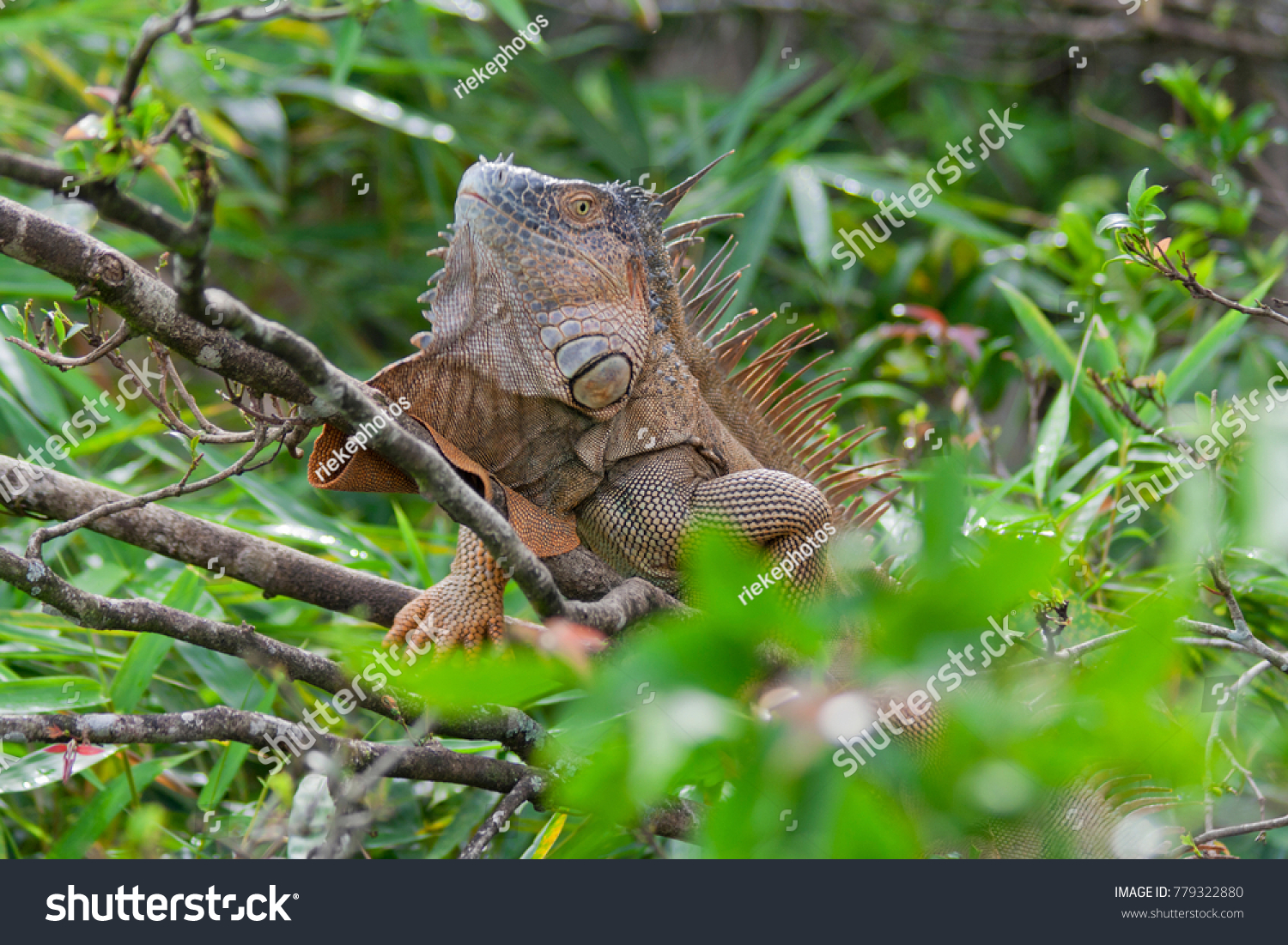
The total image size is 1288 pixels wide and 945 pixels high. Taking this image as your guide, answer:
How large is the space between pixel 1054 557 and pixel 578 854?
1.86 m

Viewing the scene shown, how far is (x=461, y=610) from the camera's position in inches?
98.4

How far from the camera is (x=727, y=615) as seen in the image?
105cm

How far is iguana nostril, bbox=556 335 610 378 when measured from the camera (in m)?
2.63

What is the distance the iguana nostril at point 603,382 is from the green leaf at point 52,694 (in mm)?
1712

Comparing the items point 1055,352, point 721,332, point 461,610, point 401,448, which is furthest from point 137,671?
point 1055,352

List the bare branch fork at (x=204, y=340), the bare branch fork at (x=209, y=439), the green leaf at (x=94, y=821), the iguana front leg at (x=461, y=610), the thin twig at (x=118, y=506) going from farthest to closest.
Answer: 1. the green leaf at (x=94, y=821)
2. the iguana front leg at (x=461, y=610)
3. the thin twig at (x=118, y=506)
4. the bare branch fork at (x=204, y=340)
5. the bare branch fork at (x=209, y=439)

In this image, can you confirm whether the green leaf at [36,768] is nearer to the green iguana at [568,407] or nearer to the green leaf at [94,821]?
the green leaf at [94,821]

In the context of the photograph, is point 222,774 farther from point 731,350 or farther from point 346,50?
point 346,50

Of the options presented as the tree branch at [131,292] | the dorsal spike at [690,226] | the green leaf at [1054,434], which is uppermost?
the dorsal spike at [690,226]

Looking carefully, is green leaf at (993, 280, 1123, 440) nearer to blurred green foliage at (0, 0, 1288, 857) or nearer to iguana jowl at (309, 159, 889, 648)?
blurred green foliage at (0, 0, 1288, 857)

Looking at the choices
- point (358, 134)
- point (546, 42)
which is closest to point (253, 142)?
point (358, 134)

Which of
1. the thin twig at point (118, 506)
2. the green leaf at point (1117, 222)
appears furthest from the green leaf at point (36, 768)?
the green leaf at point (1117, 222)

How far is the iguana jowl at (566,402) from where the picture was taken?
103 inches

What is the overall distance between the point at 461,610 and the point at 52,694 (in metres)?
1.41
